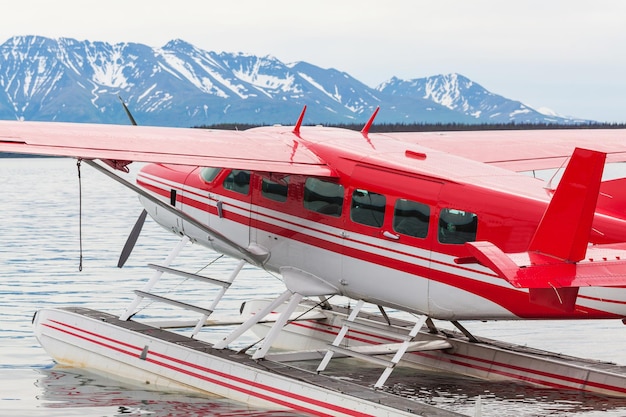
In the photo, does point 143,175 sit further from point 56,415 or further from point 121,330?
point 56,415

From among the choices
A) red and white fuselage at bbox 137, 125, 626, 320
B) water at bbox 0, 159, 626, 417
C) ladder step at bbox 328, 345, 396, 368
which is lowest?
water at bbox 0, 159, 626, 417

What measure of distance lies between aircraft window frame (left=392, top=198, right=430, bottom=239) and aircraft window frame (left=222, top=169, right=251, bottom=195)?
214 cm

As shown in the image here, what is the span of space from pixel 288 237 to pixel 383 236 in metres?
1.34

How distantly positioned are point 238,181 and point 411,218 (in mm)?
2481

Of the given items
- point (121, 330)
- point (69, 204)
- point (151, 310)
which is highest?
point (121, 330)

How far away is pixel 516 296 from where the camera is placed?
→ 32.1 feet

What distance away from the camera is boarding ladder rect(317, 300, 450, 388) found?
408 inches

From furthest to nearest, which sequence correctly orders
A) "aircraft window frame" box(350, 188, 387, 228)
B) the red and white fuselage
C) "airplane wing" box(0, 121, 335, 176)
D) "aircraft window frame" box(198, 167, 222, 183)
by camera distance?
1. "aircraft window frame" box(198, 167, 222, 183)
2. "aircraft window frame" box(350, 188, 387, 228)
3. "airplane wing" box(0, 121, 335, 176)
4. the red and white fuselage

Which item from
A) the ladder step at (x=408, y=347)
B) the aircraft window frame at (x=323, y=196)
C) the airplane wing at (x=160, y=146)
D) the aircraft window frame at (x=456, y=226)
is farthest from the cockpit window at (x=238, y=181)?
the aircraft window frame at (x=456, y=226)

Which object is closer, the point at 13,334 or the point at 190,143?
the point at 190,143

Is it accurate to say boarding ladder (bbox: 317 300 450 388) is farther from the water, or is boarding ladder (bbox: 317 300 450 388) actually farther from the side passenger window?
the side passenger window

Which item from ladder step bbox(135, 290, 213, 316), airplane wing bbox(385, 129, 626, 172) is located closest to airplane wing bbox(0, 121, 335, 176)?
ladder step bbox(135, 290, 213, 316)

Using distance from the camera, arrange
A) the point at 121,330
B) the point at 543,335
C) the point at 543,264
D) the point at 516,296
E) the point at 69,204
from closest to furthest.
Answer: the point at 543,264, the point at 516,296, the point at 121,330, the point at 543,335, the point at 69,204

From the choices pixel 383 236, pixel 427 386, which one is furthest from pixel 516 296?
pixel 427 386
